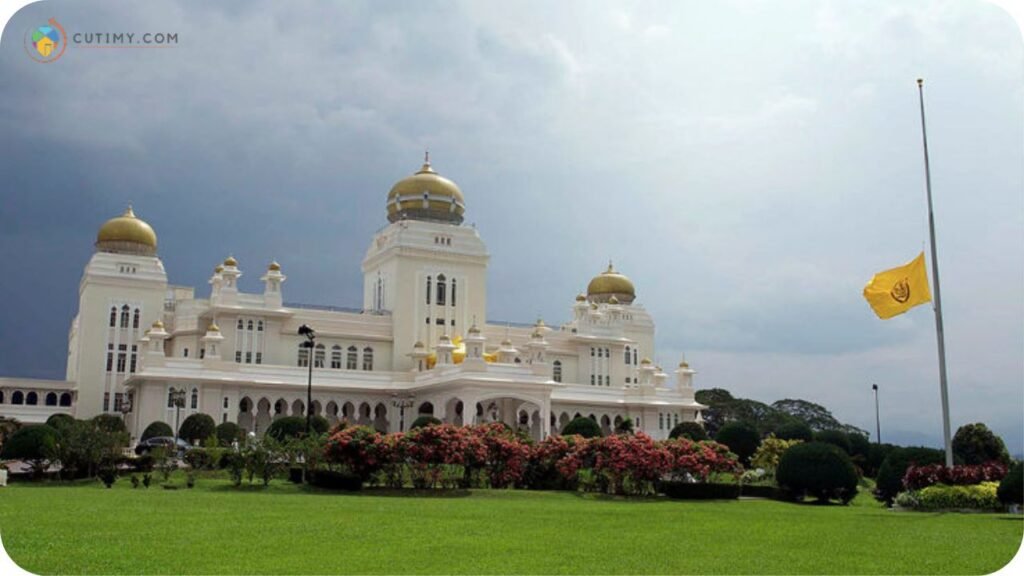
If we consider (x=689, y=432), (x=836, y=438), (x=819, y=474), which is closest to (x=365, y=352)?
(x=689, y=432)

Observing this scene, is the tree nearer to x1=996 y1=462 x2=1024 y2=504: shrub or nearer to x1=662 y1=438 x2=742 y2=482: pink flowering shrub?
x1=662 y1=438 x2=742 y2=482: pink flowering shrub

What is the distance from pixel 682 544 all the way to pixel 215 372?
37.0 meters

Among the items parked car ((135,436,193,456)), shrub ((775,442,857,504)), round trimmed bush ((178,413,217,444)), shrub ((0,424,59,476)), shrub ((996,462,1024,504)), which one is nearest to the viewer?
shrub ((996,462,1024,504))

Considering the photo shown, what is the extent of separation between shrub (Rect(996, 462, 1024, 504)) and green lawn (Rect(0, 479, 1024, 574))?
0.77 metres

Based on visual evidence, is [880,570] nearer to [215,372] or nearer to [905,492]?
[905,492]

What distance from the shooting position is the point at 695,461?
31.7 metres

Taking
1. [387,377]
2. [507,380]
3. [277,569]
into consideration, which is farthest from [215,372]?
[277,569]

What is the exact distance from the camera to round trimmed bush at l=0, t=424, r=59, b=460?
32719 millimetres

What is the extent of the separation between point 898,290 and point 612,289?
149 feet

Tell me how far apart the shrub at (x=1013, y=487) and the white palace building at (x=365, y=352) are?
28889mm

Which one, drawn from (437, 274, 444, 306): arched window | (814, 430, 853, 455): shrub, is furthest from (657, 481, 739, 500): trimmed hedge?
(437, 274, 444, 306): arched window

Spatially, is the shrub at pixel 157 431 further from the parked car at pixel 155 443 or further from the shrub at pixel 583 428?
the shrub at pixel 583 428

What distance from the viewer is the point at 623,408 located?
197 ft

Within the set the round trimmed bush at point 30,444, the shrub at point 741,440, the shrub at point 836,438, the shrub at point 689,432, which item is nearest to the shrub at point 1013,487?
the shrub at point 741,440
